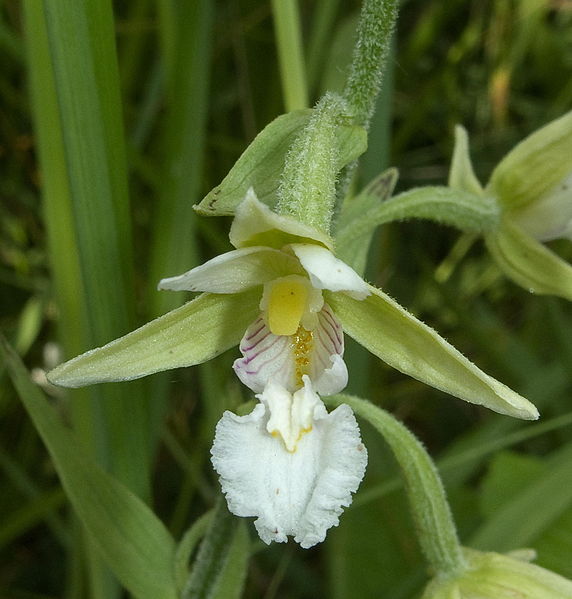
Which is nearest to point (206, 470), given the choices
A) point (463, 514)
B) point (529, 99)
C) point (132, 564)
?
point (463, 514)

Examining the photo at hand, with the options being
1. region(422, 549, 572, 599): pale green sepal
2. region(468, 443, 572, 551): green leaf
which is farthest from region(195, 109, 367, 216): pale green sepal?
region(468, 443, 572, 551): green leaf

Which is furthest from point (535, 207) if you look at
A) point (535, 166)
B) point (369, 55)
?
point (369, 55)

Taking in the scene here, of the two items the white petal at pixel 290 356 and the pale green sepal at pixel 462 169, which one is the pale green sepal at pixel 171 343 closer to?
the white petal at pixel 290 356

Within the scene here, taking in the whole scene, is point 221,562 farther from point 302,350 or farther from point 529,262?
point 529,262

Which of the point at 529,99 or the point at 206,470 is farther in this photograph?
the point at 529,99

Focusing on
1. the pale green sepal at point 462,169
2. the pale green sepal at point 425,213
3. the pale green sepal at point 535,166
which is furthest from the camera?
the pale green sepal at point 462,169

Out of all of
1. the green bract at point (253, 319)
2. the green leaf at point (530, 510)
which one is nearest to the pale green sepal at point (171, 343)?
the green bract at point (253, 319)

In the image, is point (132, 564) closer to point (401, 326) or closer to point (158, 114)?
point (401, 326)

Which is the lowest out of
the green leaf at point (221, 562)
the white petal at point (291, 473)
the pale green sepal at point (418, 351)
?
the green leaf at point (221, 562)
